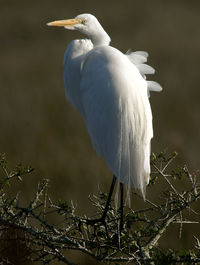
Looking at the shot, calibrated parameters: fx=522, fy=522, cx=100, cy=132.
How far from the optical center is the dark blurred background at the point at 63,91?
557 centimetres

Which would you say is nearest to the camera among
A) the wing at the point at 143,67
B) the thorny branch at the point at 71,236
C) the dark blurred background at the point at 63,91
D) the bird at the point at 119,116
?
the thorny branch at the point at 71,236

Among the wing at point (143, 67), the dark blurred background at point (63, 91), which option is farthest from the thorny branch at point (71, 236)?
the dark blurred background at point (63, 91)

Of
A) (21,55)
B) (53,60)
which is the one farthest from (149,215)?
(21,55)

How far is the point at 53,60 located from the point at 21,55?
29.5 inches

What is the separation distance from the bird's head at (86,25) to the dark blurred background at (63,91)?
1.61 meters

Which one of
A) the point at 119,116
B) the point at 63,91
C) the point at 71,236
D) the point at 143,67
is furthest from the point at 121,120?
the point at 63,91

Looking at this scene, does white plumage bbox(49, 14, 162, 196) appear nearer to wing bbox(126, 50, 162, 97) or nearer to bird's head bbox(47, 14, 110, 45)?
wing bbox(126, 50, 162, 97)

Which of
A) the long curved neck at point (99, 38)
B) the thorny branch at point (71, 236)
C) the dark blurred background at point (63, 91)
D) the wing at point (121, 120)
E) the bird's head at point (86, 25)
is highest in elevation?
the bird's head at point (86, 25)

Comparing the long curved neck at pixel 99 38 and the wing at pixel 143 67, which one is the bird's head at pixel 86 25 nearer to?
the long curved neck at pixel 99 38

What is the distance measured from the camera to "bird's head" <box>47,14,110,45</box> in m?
3.61

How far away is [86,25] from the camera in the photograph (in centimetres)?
365

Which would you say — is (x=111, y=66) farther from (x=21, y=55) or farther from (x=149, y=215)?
(x=21, y=55)

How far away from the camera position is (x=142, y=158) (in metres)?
3.06

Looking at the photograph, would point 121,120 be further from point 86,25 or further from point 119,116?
point 86,25
